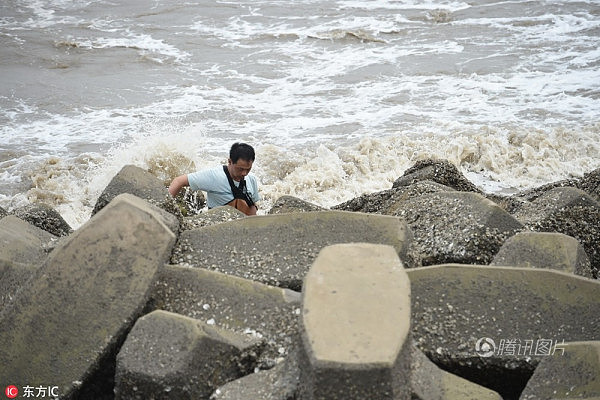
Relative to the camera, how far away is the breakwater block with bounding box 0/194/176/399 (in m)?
2.80

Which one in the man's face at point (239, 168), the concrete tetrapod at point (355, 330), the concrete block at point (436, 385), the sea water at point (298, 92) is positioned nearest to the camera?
the concrete tetrapod at point (355, 330)

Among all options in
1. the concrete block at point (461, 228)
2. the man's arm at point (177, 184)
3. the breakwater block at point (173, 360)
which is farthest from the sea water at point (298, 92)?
the breakwater block at point (173, 360)

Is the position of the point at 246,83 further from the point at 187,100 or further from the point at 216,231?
the point at 216,231

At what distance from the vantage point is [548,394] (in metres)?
2.56

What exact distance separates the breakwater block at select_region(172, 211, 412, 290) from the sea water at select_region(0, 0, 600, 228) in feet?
14.7

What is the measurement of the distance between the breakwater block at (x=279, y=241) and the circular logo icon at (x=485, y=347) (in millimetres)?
658

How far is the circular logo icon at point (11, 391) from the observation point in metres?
2.78

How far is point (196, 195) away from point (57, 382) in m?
3.50

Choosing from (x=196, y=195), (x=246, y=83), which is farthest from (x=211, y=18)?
(x=196, y=195)

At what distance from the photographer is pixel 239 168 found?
16.3 ft

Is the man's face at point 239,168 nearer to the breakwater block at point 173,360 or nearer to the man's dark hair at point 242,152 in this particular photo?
the man's dark hair at point 242,152

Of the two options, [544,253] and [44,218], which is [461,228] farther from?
[44,218]

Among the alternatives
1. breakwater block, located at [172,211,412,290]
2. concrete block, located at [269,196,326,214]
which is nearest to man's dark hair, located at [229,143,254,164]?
concrete block, located at [269,196,326,214]

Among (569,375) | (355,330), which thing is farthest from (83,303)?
(569,375)
